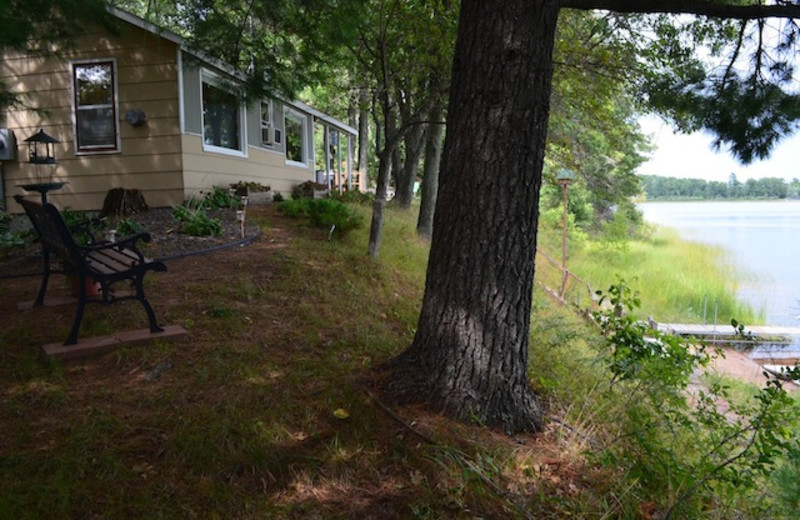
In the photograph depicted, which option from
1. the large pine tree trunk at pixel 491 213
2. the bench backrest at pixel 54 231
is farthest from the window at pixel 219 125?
the large pine tree trunk at pixel 491 213

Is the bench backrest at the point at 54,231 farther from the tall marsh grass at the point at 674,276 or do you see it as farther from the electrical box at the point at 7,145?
the tall marsh grass at the point at 674,276

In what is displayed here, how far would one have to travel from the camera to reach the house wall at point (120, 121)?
361 inches

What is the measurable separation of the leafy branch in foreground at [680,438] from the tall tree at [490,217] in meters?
0.59

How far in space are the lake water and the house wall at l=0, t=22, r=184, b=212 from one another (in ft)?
39.1

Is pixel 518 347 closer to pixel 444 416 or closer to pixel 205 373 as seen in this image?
pixel 444 416

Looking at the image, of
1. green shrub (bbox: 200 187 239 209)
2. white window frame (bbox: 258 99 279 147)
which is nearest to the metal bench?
green shrub (bbox: 200 187 239 209)

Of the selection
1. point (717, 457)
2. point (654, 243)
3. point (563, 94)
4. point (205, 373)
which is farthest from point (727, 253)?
point (205, 373)

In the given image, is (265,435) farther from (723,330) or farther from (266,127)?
(723,330)

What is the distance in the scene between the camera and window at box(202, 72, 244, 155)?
33.3 feet

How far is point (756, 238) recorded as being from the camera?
24109mm

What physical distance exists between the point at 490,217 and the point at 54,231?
119 inches

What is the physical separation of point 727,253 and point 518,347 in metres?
24.0

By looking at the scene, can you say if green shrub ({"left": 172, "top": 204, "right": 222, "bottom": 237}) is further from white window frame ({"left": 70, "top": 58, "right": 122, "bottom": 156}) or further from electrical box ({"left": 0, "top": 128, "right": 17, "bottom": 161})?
electrical box ({"left": 0, "top": 128, "right": 17, "bottom": 161})

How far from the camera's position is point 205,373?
316 centimetres
